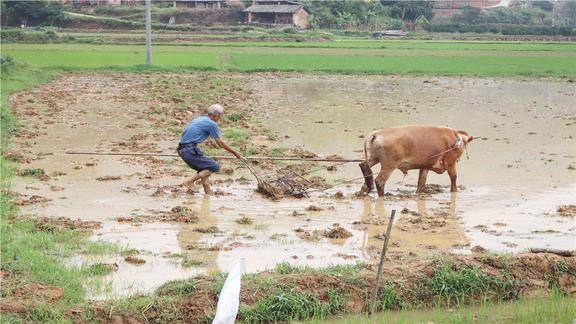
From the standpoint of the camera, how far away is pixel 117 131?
14062 millimetres

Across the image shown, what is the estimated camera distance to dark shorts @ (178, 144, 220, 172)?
364 inches

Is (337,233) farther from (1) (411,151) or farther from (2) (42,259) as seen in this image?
(2) (42,259)

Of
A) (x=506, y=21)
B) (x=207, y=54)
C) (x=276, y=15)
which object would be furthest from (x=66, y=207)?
(x=506, y=21)

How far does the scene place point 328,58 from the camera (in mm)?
31359

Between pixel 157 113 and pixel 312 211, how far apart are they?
819cm

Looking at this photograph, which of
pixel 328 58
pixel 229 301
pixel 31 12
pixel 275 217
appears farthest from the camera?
pixel 31 12

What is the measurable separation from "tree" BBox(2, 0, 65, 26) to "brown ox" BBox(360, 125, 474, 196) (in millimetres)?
41367

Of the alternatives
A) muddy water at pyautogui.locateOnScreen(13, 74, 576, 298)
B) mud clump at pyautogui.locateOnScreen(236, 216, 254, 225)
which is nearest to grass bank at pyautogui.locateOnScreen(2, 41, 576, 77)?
muddy water at pyautogui.locateOnScreen(13, 74, 576, 298)

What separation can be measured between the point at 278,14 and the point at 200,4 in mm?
6172

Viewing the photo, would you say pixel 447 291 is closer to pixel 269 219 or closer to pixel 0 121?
pixel 269 219

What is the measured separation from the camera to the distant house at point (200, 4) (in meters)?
53.7

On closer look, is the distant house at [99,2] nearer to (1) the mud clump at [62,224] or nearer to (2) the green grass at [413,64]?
(2) the green grass at [413,64]

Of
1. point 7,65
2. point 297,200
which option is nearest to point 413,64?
point 7,65

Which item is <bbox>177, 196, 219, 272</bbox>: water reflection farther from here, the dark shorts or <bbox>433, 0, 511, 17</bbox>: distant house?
<bbox>433, 0, 511, 17</bbox>: distant house
